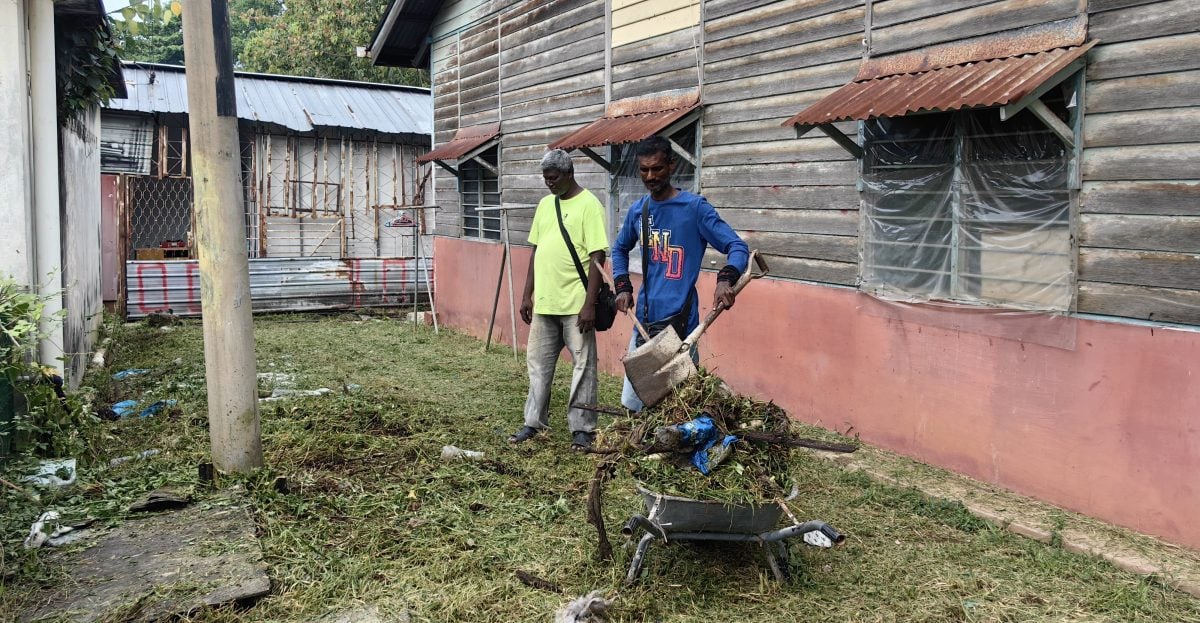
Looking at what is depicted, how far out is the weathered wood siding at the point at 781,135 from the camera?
6.36 m

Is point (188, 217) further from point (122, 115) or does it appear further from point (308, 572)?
point (308, 572)

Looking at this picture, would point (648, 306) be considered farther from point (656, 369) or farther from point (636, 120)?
point (636, 120)

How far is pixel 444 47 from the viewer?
13016 mm

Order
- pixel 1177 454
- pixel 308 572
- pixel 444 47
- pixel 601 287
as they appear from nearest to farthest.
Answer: pixel 308 572
pixel 1177 454
pixel 601 287
pixel 444 47

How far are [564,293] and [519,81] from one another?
5.87 meters

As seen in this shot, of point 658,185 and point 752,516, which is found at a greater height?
point 658,185

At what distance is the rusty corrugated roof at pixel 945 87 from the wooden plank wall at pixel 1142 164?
0.74 feet

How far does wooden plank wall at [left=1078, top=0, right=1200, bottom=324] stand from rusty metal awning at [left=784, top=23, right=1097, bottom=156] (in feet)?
0.57

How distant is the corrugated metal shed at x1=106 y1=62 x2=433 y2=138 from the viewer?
16188 millimetres

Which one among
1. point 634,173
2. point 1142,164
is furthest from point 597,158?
point 1142,164

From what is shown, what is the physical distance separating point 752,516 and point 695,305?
1.64m

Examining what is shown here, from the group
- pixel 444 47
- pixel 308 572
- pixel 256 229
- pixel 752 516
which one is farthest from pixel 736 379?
pixel 256 229

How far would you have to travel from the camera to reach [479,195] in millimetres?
12148

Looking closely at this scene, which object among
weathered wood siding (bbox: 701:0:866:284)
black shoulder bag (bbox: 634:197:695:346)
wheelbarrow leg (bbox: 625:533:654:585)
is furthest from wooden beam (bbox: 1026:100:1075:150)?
wheelbarrow leg (bbox: 625:533:654:585)
